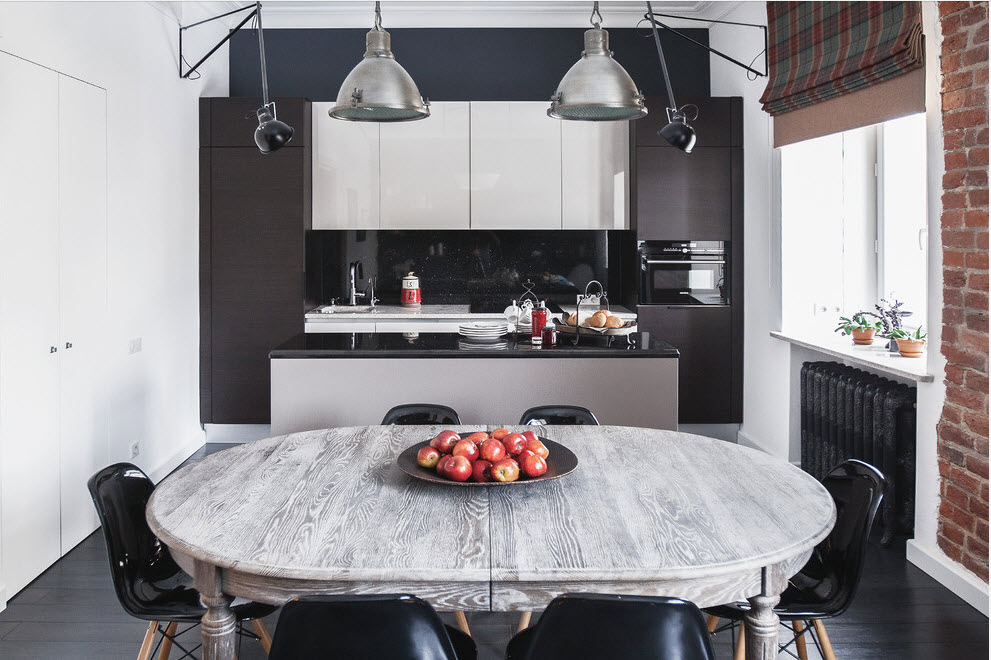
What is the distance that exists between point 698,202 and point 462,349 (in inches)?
97.1

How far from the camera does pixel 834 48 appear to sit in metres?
3.94

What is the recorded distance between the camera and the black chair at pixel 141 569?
2078 millimetres

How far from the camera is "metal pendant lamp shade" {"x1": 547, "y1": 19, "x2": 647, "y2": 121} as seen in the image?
2.82 meters

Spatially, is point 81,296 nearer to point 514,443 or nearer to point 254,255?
point 254,255

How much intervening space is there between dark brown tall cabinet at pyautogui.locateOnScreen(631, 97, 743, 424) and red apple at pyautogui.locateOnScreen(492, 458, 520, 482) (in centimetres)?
352

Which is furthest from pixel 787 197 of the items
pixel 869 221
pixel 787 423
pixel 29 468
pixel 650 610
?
pixel 29 468

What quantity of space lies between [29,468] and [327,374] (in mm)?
1262

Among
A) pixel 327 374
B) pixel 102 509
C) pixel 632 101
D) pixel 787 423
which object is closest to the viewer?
pixel 102 509

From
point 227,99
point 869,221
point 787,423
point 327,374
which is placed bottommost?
point 787,423

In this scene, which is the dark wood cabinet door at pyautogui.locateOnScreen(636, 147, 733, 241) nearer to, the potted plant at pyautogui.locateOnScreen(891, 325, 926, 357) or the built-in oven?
the built-in oven

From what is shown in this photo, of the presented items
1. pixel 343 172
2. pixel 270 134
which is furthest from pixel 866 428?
pixel 343 172

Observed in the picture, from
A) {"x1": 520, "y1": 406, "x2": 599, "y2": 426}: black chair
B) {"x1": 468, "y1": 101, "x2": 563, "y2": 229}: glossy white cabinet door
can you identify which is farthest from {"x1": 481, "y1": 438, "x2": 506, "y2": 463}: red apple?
{"x1": 468, "y1": 101, "x2": 563, "y2": 229}: glossy white cabinet door

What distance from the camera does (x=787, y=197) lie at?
15.6 feet

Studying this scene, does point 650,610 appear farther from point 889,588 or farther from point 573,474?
point 889,588
